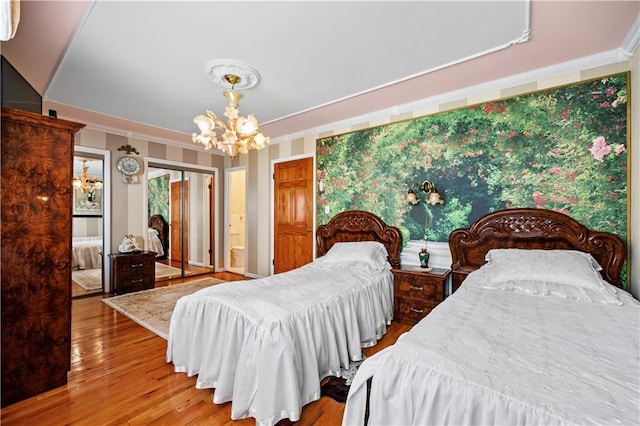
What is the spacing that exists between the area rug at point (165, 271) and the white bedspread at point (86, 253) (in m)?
0.97

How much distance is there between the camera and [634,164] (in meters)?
2.24

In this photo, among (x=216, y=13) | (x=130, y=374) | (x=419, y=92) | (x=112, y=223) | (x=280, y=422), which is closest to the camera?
(x=280, y=422)

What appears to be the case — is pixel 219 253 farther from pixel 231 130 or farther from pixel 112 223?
pixel 231 130

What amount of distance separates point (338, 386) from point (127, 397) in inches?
57.5

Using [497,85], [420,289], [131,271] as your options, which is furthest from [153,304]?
[497,85]

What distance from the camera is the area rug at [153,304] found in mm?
3102

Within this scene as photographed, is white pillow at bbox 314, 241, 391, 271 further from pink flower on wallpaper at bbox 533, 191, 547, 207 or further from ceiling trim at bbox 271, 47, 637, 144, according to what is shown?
ceiling trim at bbox 271, 47, 637, 144

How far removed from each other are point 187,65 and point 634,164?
3.92 meters

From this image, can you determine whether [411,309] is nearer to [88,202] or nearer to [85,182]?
[88,202]

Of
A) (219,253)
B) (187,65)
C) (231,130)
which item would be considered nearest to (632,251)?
(231,130)

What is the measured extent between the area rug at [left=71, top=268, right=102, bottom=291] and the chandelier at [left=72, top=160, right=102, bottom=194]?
1.25m

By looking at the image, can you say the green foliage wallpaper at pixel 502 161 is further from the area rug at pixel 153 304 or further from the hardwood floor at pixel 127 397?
the area rug at pixel 153 304

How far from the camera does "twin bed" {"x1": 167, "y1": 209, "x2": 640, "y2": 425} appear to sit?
984 mm

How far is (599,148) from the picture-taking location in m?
2.42
